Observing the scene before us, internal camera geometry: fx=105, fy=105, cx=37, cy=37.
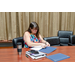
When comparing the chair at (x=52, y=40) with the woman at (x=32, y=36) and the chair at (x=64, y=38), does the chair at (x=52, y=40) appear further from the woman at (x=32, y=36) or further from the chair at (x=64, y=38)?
Result: the chair at (x=64, y=38)

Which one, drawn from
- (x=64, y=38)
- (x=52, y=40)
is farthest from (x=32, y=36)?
(x=64, y=38)

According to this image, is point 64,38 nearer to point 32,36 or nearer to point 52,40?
point 52,40

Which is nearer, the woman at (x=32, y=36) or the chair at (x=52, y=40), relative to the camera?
the woman at (x=32, y=36)

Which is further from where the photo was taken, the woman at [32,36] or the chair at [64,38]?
the chair at [64,38]

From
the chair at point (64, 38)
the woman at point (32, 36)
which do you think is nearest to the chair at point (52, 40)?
the woman at point (32, 36)

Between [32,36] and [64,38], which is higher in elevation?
[32,36]

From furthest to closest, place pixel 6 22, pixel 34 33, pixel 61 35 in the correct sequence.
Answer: pixel 6 22 < pixel 61 35 < pixel 34 33

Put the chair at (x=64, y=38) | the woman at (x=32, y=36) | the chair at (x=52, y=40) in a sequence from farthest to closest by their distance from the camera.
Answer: the chair at (x=64, y=38) < the chair at (x=52, y=40) < the woman at (x=32, y=36)

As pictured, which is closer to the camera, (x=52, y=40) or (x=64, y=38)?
(x=52, y=40)

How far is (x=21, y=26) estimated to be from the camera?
4.05 meters

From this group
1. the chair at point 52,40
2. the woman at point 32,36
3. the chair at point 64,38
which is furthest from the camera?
the chair at point 64,38
